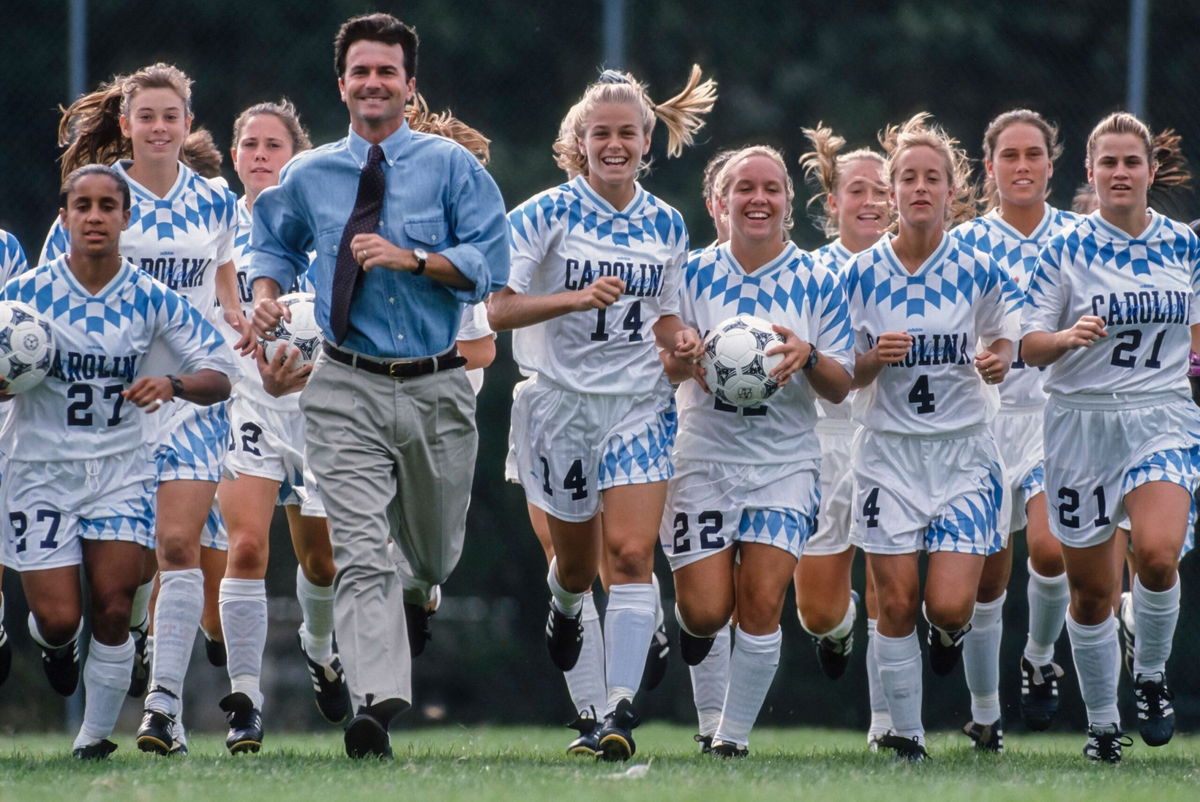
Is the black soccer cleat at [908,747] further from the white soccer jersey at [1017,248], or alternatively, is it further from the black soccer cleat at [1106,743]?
the white soccer jersey at [1017,248]

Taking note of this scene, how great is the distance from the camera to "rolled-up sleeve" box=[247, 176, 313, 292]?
640 cm

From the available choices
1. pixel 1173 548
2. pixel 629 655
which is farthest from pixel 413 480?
pixel 1173 548

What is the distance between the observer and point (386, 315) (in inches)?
244

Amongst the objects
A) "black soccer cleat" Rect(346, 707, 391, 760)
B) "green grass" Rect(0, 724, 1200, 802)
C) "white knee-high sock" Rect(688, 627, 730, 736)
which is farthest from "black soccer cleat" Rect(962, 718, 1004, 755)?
"black soccer cleat" Rect(346, 707, 391, 760)

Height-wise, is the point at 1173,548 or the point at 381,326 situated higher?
the point at 381,326

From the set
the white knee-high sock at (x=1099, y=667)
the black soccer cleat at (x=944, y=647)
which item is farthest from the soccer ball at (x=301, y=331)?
the white knee-high sock at (x=1099, y=667)

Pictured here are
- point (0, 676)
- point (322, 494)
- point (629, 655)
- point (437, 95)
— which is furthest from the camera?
point (437, 95)

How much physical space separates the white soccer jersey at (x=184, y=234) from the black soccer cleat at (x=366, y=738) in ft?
6.97

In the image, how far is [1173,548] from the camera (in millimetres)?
6789

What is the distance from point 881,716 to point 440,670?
15.7 ft

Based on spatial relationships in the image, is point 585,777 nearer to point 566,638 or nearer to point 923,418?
point 566,638

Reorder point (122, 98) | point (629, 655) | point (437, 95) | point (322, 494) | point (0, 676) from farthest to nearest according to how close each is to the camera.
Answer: point (437, 95), point (122, 98), point (0, 676), point (629, 655), point (322, 494)

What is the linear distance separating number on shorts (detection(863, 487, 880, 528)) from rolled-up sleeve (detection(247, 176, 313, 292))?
2.12 m

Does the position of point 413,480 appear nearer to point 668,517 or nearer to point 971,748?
point 668,517
